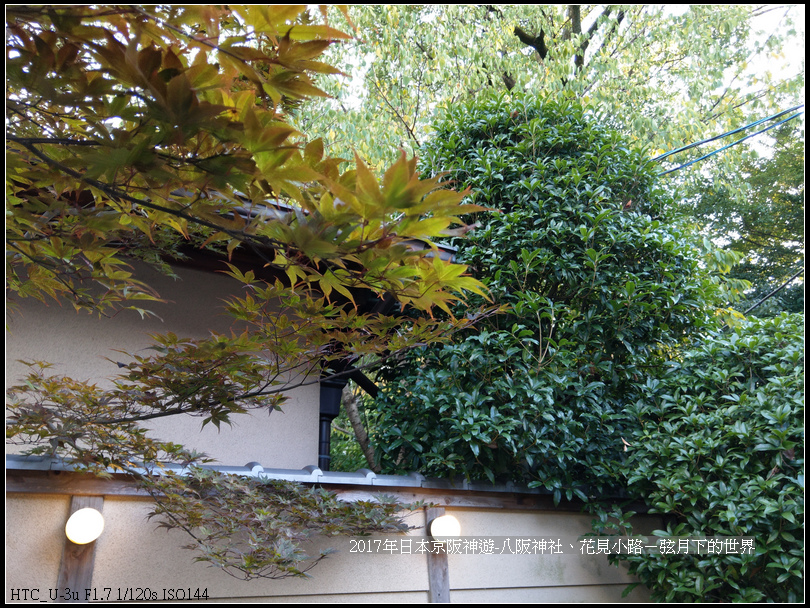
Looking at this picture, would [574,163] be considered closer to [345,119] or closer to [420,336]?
[420,336]

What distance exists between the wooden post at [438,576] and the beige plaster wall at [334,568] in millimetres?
36

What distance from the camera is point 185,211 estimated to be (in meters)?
1.17

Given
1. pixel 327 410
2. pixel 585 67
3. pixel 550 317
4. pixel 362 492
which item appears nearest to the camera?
pixel 362 492

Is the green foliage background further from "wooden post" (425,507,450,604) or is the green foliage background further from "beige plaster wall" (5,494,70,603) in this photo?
"beige plaster wall" (5,494,70,603)

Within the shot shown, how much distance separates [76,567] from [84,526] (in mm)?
180

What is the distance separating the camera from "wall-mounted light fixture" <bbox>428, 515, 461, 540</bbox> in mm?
3322

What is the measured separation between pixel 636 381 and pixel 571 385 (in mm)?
587

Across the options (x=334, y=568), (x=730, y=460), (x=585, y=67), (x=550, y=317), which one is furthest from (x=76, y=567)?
(x=585, y=67)

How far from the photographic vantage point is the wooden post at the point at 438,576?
10.8 feet

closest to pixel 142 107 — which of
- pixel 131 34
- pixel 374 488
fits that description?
pixel 131 34

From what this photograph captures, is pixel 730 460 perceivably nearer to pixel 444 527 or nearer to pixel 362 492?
pixel 444 527

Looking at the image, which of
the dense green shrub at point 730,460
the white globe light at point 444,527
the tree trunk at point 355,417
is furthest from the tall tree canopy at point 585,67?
the white globe light at point 444,527

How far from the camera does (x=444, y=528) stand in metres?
3.33

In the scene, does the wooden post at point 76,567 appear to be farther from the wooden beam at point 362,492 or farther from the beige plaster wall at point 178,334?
the beige plaster wall at point 178,334
